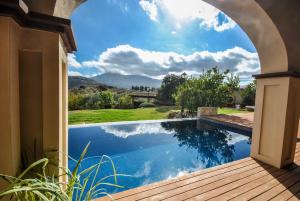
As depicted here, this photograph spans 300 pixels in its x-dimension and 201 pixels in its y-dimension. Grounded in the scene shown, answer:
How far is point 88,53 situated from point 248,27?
90.0 feet

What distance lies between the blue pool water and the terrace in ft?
6.04

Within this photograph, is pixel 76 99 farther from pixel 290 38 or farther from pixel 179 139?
pixel 290 38

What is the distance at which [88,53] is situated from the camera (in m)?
27.3

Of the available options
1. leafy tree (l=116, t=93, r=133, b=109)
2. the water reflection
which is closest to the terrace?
the water reflection

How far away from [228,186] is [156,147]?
4.19 meters

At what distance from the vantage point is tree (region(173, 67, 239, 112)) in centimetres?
1328

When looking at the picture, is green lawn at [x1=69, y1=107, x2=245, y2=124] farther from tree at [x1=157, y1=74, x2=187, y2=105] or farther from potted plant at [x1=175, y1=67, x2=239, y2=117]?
tree at [x1=157, y1=74, x2=187, y2=105]

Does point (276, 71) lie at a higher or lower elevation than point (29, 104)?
higher

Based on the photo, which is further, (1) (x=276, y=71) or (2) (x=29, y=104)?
(1) (x=276, y=71)

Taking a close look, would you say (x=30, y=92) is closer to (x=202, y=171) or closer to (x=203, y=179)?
(x=203, y=179)

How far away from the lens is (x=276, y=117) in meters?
3.27

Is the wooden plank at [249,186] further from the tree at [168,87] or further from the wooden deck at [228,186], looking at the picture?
the tree at [168,87]

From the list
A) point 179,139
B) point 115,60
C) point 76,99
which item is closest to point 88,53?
point 115,60

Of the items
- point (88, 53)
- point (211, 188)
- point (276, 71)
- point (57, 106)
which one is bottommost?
point (211, 188)
